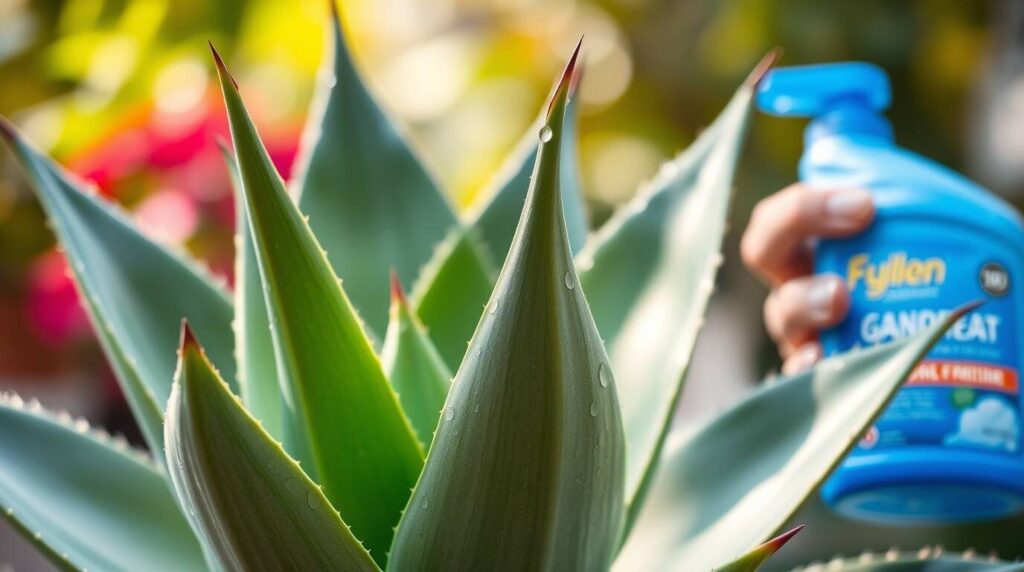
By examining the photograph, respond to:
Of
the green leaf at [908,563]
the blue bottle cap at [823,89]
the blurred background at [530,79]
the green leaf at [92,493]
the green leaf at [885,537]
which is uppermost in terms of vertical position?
the blurred background at [530,79]

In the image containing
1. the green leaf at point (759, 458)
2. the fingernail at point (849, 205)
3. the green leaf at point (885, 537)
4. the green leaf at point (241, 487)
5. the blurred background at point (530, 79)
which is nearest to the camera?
the green leaf at point (241, 487)

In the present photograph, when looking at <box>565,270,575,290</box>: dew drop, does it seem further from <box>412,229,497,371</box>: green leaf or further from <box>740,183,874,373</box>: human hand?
<box>740,183,874,373</box>: human hand

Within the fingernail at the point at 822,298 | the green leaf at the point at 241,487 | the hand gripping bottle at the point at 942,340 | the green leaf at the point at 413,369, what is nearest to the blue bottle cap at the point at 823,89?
the hand gripping bottle at the point at 942,340

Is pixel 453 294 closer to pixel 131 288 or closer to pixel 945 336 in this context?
pixel 131 288

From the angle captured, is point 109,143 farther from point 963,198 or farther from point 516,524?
point 516,524

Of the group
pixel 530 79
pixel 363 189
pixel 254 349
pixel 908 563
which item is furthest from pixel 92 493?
pixel 530 79

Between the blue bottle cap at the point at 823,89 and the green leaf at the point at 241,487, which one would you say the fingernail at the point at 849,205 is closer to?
the blue bottle cap at the point at 823,89

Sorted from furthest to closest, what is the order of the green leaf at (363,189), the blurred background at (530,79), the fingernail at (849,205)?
the blurred background at (530,79) < the fingernail at (849,205) < the green leaf at (363,189)
